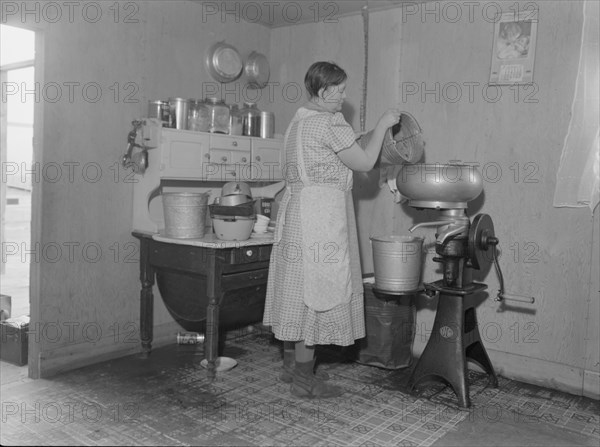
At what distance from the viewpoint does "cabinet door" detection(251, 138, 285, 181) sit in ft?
13.6

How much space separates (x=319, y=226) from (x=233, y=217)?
1.99ft

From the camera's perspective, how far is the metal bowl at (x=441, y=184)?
314 centimetres

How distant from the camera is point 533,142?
11.5 feet

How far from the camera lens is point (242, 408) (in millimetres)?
3016

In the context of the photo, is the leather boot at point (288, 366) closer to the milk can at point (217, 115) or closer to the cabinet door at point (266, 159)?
the cabinet door at point (266, 159)

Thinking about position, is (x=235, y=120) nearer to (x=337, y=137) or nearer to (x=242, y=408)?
(x=337, y=137)

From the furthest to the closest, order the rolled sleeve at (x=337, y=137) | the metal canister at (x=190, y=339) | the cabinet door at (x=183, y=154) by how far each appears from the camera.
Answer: the metal canister at (x=190, y=339)
the cabinet door at (x=183, y=154)
the rolled sleeve at (x=337, y=137)

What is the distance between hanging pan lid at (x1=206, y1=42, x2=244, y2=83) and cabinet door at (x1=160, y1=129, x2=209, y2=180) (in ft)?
2.12

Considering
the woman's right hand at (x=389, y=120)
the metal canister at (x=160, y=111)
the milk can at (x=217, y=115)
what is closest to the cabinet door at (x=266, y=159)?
the milk can at (x=217, y=115)

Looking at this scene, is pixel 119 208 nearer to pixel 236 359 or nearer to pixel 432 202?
pixel 236 359

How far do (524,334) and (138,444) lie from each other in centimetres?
226

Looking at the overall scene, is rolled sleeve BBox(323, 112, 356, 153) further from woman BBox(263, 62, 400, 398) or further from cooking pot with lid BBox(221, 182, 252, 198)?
cooking pot with lid BBox(221, 182, 252, 198)

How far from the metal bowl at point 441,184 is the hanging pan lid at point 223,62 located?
163 centimetres

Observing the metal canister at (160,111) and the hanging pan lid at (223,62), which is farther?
the hanging pan lid at (223,62)
